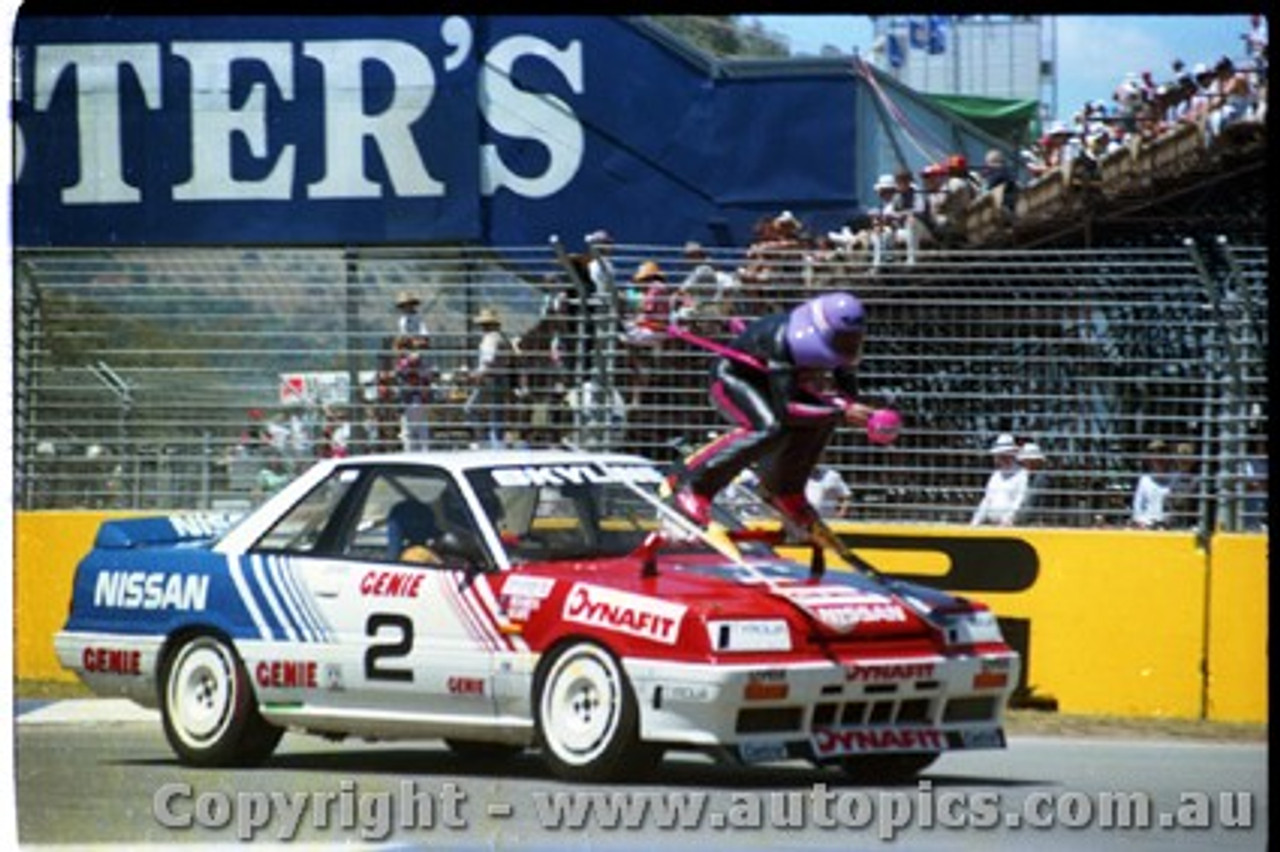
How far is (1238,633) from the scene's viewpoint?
26.6ft

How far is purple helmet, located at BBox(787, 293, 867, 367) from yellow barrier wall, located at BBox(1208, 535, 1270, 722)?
1.17 m

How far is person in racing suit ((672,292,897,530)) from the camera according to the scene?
316 inches

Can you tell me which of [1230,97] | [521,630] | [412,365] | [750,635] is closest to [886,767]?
[750,635]

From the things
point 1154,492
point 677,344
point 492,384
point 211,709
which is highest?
point 677,344

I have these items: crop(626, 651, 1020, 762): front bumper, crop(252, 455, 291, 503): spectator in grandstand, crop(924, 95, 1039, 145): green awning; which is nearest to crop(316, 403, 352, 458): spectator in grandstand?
crop(252, 455, 291, 503): spectator in grandstand

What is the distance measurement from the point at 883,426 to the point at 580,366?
2.94 feet

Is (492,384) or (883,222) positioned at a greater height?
(883,222)

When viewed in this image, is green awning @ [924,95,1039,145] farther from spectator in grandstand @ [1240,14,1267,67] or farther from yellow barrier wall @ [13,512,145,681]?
yellow barrier wall @ [13,512,145,681]

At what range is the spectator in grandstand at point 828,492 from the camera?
808 cm

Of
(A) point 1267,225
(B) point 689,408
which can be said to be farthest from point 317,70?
(A) point 1267,225

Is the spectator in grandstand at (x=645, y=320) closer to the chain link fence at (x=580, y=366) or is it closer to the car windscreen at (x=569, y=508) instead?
the chain link fence at (x=580, y=366)

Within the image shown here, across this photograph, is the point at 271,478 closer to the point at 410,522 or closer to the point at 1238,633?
the point at 410,522

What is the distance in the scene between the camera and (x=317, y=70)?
26.8 ft

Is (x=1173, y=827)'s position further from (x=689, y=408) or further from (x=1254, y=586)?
(x=689, y=408)
